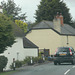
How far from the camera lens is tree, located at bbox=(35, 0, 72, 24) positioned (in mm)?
80500

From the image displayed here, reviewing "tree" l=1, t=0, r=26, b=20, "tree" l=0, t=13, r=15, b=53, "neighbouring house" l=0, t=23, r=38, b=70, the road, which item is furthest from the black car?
"tree" l=1, t=0, r=26, b=20

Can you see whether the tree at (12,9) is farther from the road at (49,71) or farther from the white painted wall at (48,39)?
the road at (49,71)

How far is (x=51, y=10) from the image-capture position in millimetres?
80562

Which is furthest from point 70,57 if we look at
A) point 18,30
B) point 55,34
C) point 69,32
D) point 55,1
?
point 55,1

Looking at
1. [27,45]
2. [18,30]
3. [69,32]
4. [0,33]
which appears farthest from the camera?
[69,32]

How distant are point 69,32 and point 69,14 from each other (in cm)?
1908

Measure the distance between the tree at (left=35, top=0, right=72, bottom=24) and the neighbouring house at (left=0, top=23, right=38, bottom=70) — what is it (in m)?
35.1

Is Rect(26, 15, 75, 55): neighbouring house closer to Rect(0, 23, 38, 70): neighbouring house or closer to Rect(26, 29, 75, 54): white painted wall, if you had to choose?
Rect(26, 29, 75, 54): white painted wall

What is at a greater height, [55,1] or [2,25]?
[55,1]

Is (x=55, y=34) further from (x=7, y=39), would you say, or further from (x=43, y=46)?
(x=7, y=39)

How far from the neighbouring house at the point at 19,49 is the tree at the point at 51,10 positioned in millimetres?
35080

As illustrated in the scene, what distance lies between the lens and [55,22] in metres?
63.1

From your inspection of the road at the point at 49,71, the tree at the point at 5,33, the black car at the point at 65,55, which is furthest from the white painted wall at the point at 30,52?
the tree at the point at 5,33

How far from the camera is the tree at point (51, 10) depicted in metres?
80.5
